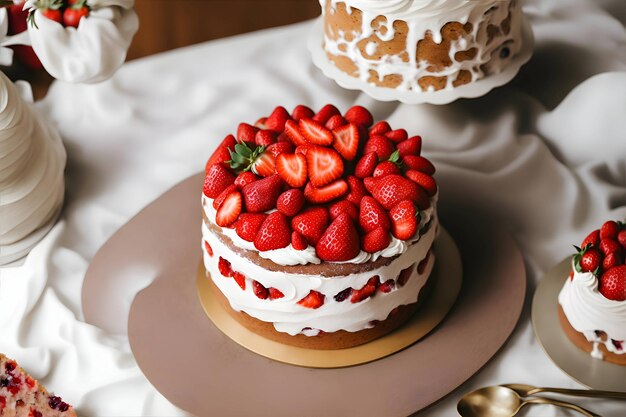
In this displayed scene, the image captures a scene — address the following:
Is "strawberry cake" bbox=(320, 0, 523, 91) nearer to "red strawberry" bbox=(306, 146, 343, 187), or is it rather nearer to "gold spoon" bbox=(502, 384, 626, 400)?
"red strawberry" bbox=(306, 146, 343, 187)

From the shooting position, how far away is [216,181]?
6.40 ft

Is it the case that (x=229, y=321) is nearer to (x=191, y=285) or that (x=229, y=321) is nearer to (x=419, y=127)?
(x=191, y=285)

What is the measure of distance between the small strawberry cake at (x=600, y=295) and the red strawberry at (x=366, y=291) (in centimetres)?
42

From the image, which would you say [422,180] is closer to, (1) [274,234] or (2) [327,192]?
(2) [327,192]

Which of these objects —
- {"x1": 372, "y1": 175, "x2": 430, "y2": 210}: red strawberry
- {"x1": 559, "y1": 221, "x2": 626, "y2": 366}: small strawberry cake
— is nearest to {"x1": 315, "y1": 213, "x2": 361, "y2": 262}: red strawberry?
{"x1": 372, "y1": 175, "x2": 430, "y2": 210}: red strawberry

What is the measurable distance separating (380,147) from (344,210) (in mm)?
233

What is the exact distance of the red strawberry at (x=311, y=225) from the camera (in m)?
1.82

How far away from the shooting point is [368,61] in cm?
228

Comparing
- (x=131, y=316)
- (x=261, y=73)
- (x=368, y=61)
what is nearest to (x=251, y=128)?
(x=368, y=61)

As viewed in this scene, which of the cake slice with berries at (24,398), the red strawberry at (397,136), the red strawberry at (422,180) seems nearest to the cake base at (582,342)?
the red strawberry at (422,180)

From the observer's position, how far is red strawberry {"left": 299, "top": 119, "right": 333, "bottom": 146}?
6.59ft

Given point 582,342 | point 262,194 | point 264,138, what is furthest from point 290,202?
point 582,342

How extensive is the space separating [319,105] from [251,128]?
2.06 ft

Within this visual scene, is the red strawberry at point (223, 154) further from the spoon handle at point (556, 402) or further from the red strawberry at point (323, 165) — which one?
the spoon handle at point (556, 402)
